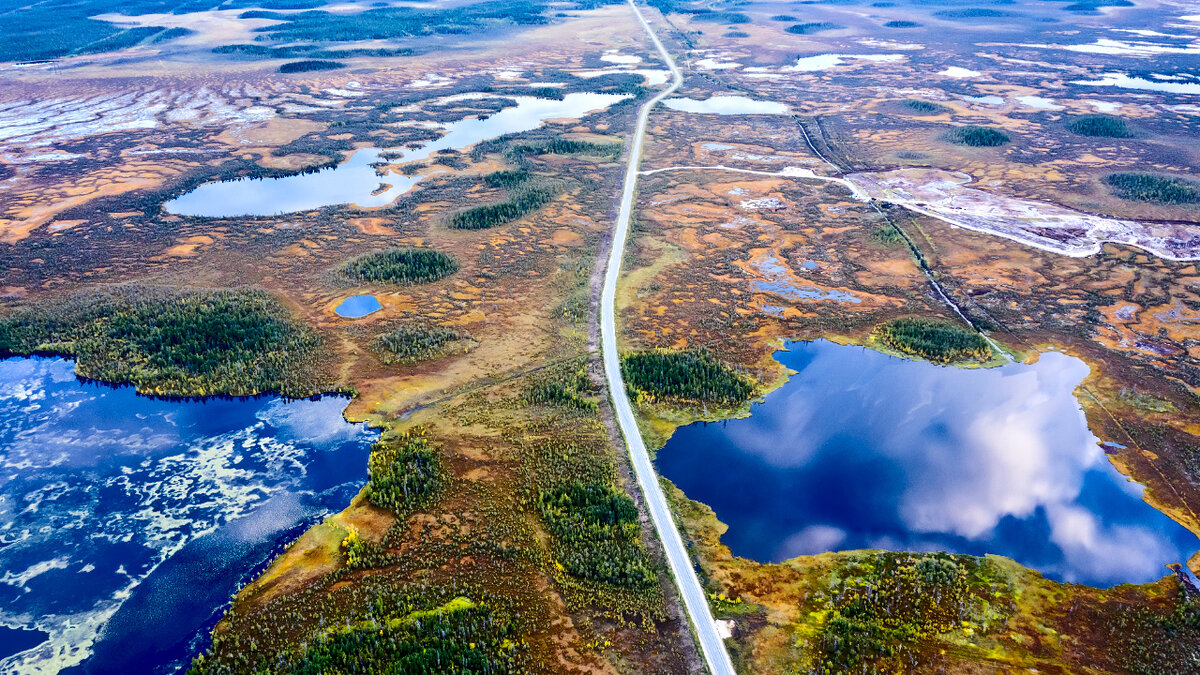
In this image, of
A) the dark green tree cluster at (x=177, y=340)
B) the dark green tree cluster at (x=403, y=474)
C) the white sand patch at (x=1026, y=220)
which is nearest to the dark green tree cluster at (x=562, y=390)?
the dark green tree cluster at (x=403, y=474)

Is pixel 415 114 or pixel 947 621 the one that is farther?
pixel 415 114

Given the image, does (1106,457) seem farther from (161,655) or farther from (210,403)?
(210,403)

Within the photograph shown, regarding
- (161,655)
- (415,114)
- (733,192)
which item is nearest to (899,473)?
(161,655)

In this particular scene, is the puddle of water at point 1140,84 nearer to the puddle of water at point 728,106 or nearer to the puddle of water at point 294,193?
the puddle of water at point 728,106

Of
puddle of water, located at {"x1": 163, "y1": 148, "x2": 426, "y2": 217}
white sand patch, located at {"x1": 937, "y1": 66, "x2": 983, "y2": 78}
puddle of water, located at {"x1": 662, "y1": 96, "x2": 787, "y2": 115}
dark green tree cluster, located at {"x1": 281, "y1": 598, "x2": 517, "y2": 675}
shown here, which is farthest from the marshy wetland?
white sand patch, located at {"x1": 937, "y1": 66, "x2": 983, "y2": 78}

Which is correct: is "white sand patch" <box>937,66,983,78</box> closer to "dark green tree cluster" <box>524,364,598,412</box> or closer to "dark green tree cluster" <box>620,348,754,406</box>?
"dark green tree cluster" <box>620,348,754,406</box>

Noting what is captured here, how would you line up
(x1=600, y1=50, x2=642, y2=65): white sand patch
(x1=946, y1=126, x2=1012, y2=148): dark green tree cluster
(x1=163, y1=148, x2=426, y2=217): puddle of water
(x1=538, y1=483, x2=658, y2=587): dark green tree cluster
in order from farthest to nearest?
(x1=600, y1=50, x2=642, y2=65): white sand patch < (x1=946, y1=126, x2=1012, y2=148): dark green tree cluster < (x1=163, y1=148, x2=426, y2=217): puddle of water < (x1=538, y1=483, x2=658, y2=587): dark green tree cluster
